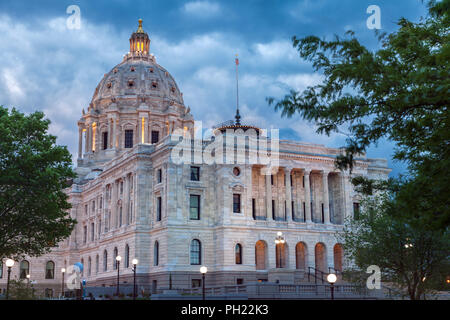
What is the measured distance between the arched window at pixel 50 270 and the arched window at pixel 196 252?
125 feet

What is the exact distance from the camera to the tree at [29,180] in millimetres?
41938

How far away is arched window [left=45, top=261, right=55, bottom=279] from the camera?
89812 millimetres

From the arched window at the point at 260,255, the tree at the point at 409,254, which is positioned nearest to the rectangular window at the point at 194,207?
the arched window at the point at 260,255

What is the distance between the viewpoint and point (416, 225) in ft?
58.1

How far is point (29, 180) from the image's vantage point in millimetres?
42375

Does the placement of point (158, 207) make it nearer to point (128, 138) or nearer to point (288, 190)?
point (288, 190)

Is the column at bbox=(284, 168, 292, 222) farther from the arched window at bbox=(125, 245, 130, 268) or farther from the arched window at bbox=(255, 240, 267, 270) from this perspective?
the arched window at bbox=(125, 245, 130, 268)

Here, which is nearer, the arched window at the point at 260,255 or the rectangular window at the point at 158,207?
the rectangular window at the point at 158,207

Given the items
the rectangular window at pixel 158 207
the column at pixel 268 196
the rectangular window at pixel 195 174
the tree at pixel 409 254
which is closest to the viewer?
the tree at pixel 409 254

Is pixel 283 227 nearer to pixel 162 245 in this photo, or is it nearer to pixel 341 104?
pixel 162 245

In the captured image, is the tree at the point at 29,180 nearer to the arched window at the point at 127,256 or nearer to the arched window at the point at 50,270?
the arched window at the point at 127,256

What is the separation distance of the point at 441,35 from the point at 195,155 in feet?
149

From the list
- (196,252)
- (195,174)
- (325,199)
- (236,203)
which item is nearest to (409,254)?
(236,203)
